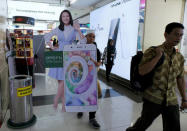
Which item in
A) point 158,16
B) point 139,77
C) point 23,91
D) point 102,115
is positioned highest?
point 158,16

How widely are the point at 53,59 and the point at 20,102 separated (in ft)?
3.03

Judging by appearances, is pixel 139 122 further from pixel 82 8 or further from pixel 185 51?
pixel 82 8

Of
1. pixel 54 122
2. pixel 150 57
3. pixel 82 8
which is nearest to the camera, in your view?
pixel 150 57

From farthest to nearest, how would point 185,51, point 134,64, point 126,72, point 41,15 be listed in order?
point 41,15 → point 126,72 → point 185,51 → point 134,64

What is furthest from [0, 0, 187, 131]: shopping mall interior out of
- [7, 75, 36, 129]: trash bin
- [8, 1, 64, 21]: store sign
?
[8, 1, 64, 21]: store sign

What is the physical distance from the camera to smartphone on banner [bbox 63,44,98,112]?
80.1 inches

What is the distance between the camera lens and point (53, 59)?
78.5 inches

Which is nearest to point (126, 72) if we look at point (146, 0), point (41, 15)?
point (146, 0)

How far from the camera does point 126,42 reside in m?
4.64

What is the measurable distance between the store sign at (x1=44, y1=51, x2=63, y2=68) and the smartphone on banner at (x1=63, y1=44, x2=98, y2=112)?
55 millimetres

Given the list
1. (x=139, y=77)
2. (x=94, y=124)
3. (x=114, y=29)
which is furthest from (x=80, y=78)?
(x=114, y=29)

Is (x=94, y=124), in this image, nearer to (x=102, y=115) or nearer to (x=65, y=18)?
(x=102, y=115)

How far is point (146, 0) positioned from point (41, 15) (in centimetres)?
573

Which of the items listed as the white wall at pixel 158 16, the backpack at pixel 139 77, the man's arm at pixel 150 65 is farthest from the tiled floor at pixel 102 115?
the white wall at pixel 158 16
